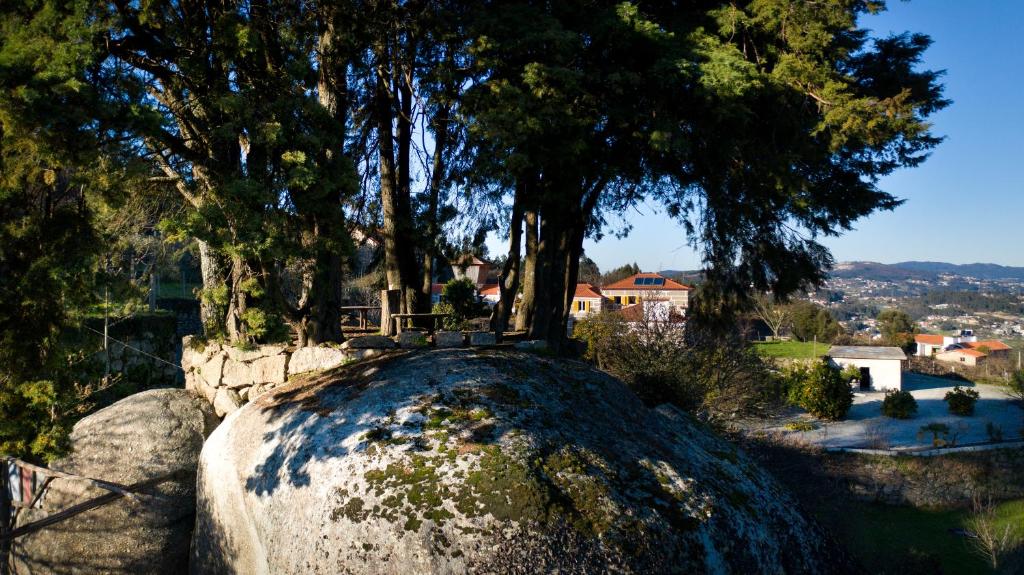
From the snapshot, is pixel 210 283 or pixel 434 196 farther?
pixel 434 196

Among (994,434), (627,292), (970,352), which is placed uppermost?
(627,292)

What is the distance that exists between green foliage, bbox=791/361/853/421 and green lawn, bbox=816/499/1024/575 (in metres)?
7.52

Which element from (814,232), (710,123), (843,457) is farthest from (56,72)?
(843,457)

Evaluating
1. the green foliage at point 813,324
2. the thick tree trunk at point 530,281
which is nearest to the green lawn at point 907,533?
the thick tree trunk at point 530,281

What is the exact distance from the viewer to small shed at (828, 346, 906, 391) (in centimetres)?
3253

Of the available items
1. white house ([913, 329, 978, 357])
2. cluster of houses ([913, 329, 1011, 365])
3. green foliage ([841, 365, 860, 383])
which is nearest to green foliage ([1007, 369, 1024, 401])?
green foliage ([841, 365, 860, 383])

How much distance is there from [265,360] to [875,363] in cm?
3173

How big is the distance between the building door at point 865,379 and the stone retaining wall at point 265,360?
29.8 meters

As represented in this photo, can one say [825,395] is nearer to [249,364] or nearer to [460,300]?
[460,300]

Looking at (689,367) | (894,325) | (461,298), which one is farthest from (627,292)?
(689,367)

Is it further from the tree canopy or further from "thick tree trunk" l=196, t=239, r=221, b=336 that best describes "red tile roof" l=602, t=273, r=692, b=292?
"thick tree trunk" l=196, t=239, r=221, b=336

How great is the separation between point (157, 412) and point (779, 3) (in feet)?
34.9

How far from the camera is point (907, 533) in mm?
13906

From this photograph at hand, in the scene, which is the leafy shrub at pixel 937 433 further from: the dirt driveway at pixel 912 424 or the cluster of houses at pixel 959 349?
the cluster of houses at pixel 959 349
